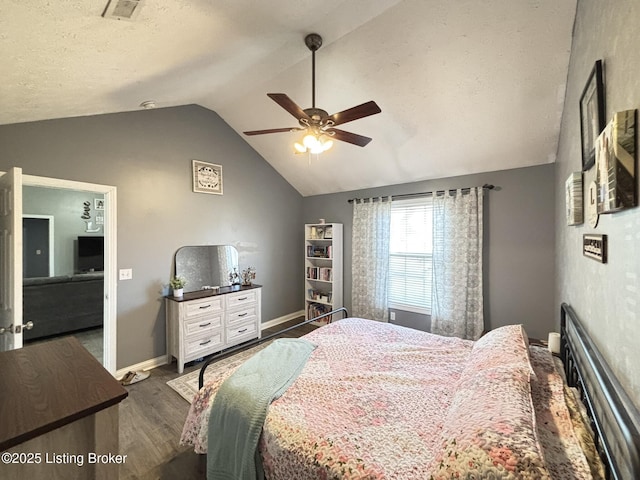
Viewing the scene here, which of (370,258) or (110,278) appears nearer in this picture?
(110,278)

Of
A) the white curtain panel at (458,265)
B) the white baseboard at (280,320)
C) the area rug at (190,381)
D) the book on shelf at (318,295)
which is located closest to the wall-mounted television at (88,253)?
the white baseboard at (280,320)

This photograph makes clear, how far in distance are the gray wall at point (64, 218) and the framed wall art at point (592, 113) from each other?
7.49 m

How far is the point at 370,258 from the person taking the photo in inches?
171

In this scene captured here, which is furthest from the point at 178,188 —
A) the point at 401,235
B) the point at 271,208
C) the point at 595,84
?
the point at 595,84

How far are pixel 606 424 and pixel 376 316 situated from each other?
3.32m

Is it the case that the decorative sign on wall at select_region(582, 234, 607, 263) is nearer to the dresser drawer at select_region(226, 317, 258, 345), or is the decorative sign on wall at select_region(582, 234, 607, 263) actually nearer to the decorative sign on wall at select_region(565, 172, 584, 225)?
the decorative sign on wall at select_region(565, 172, 584, 225)

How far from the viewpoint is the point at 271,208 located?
4750mm

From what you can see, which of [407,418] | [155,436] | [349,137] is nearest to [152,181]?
[349,137]

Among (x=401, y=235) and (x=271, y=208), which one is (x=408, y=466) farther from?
(x=271, y=208)

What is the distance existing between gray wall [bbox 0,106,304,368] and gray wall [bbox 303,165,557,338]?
3109 millimetres

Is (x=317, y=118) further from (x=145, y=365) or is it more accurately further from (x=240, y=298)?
(x=145, y=365)

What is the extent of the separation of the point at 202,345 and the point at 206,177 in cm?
218

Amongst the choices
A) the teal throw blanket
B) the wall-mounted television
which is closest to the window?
the teal throw blanket

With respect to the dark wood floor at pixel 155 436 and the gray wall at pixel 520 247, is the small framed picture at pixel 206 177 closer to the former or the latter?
the dark wood floor at pixel 155 436
